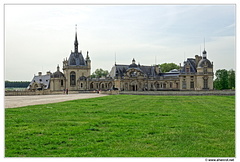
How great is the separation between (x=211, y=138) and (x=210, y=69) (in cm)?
5941

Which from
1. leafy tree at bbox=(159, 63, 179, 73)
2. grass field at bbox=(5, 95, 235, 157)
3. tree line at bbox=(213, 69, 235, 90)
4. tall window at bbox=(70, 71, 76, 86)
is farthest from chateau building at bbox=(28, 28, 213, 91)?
grass field at bbox=(5, 95, 235, 157)

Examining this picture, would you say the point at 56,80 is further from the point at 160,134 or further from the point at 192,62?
the point at 160,134

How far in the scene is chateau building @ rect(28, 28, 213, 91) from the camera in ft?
220

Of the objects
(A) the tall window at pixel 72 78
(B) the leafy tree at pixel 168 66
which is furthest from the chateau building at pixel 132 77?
(B) the leafy tree at pixel 168 66

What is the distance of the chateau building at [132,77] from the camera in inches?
2638

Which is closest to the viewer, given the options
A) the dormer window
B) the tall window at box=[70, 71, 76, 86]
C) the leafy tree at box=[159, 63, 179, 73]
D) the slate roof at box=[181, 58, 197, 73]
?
the slate roof at box=[181, 58, 197, 73]

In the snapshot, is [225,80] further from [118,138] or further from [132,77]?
[118,138]

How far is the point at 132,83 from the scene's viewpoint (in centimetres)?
7544

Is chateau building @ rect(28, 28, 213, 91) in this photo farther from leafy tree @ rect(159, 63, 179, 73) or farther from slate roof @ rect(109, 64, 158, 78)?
leafy tree @ rect(159, 63, 179, 73)

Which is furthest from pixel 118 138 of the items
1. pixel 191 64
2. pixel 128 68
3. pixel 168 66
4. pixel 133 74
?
pixel 168 66

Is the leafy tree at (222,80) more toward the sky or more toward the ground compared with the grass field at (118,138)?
more toward the sky

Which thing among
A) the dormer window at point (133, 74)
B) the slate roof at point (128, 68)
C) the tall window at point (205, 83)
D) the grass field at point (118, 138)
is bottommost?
the grass field at point (118, 138)

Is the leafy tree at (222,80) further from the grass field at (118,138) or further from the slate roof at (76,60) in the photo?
the grass field at (118,138)

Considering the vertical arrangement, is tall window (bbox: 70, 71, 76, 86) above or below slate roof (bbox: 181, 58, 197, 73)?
below
